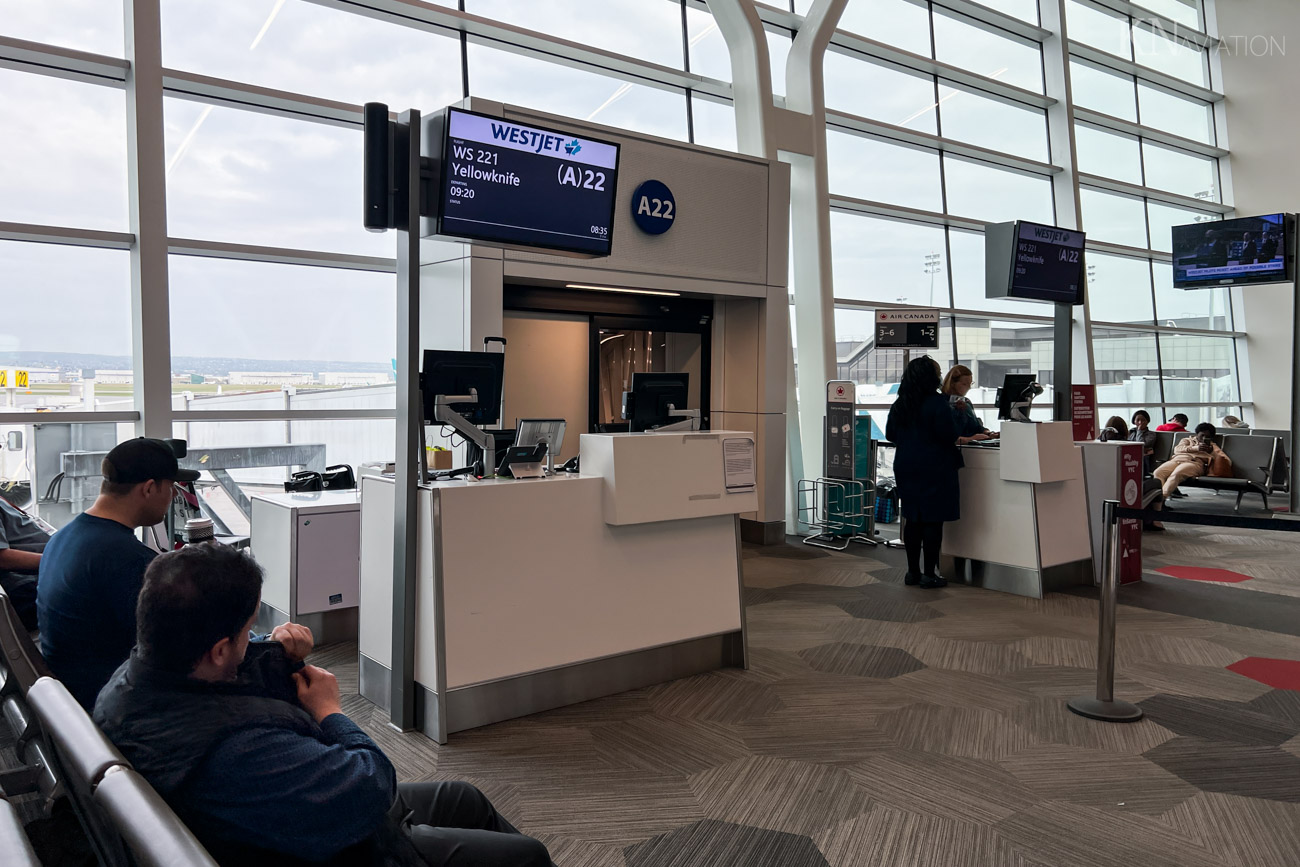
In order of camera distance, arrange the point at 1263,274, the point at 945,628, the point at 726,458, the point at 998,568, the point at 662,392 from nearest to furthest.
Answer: the point at 726,458 → the point at 662,392 → the point at 945,628 → the point at 998,568 → the point at 1263,274

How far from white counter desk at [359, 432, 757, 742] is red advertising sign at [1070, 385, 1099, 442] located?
14.7 feet

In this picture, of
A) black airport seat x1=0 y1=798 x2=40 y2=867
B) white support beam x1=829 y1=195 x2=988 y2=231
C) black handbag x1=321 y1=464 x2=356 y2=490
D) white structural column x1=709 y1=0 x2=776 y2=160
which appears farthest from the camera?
white support beam x1=829 y1=195 x2=988 y2=231

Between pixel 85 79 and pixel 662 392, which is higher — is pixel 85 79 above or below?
above

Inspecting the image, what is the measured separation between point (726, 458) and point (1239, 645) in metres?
3.08

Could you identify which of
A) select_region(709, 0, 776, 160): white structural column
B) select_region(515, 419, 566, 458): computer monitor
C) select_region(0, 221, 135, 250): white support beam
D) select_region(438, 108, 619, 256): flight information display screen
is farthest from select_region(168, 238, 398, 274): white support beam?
select_region(709, 0, 776, 160): white structural column

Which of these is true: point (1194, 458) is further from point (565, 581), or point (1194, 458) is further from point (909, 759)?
point (565, 581)

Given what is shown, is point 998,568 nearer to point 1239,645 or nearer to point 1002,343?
point 1239,645

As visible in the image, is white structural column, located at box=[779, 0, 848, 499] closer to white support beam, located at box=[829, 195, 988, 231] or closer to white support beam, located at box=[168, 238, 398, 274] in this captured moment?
white support beam, located at box=[829, 195, 988, 231]

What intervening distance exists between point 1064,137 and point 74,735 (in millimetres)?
12599

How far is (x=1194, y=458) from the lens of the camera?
10.2 m

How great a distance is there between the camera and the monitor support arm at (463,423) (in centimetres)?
376

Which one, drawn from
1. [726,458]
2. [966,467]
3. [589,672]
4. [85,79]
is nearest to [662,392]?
[726,458]

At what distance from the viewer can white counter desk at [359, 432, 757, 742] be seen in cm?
344

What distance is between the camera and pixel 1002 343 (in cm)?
1120
